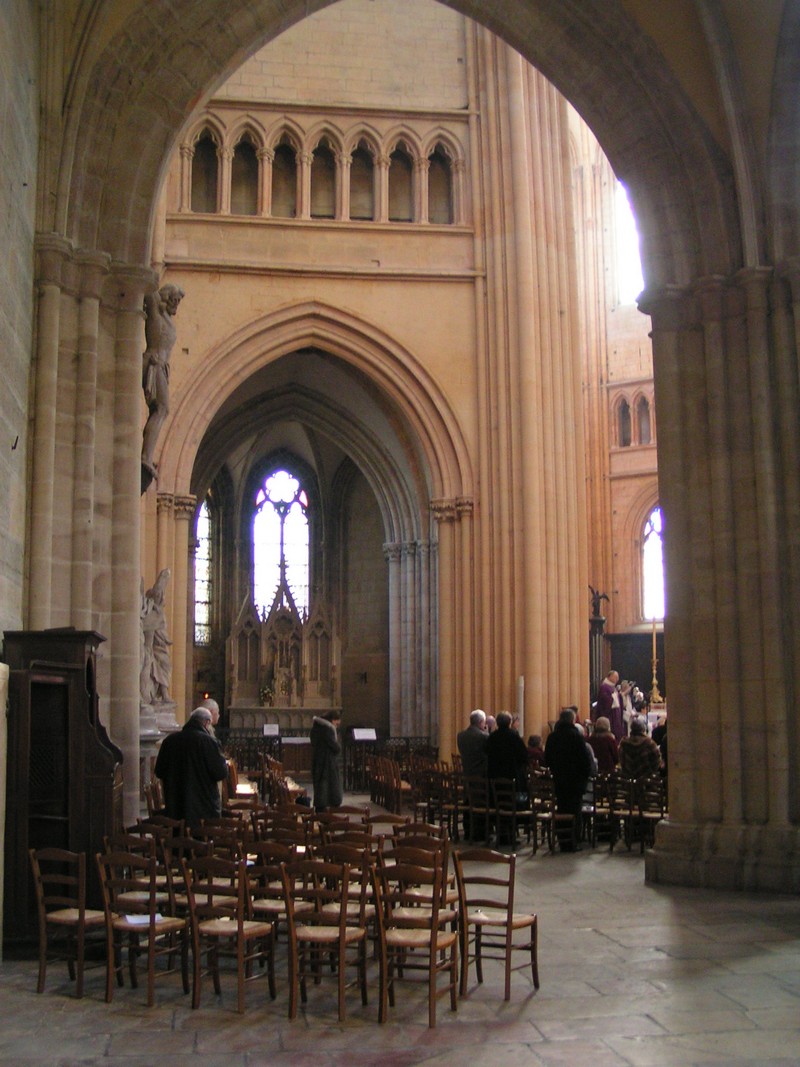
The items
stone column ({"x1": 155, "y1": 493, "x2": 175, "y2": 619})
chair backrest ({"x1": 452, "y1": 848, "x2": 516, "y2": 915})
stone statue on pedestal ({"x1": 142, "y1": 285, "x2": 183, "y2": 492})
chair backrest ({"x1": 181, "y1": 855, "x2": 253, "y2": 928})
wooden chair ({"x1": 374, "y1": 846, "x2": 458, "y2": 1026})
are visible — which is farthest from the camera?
stone column ({"x1": 155, "y1": 493, "x2": 175, "y2": 619})

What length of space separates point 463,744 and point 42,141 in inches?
301

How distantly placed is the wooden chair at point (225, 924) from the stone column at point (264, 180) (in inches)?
713

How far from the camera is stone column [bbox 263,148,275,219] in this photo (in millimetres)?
23141

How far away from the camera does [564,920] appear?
8.79 meters

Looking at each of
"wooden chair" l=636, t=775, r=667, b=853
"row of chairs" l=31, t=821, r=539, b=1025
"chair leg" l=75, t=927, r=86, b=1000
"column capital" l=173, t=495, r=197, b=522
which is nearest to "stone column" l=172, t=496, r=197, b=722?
"column capital" l=173, t=495, r=197, b=522

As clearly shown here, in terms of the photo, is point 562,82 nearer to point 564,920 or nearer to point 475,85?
point 564,920

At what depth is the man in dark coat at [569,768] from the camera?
12828 millimetres

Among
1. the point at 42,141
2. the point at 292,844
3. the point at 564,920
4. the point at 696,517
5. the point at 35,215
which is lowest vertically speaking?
the point at 564,920

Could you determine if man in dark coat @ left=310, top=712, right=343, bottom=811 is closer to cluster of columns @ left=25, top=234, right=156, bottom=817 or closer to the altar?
cluster of columns @ left=25, top=234, right=156, bottom=817

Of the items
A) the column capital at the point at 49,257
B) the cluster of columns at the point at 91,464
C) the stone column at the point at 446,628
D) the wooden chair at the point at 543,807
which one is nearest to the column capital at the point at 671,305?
the cluster of columns at the point at 91,464

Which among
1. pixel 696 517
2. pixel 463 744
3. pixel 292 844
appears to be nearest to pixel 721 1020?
pixel 292 844

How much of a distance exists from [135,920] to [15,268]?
17.2 ft

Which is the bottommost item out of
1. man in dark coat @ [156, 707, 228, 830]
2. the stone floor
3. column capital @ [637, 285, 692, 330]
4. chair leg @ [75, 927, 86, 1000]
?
the stone floor

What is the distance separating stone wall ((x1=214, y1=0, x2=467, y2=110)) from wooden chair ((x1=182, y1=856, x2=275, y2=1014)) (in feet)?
63.8
